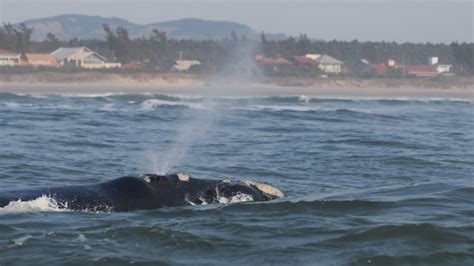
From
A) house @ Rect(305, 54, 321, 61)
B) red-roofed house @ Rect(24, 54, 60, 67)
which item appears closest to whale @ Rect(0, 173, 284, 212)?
red-roofed house @ Rect(24, 54, 60, 67)

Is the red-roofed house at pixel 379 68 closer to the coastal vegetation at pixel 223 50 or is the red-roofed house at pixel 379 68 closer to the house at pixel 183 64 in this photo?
the coastal vegetation at pixel 223 50

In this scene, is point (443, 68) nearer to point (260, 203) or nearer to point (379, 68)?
point (379, 68)

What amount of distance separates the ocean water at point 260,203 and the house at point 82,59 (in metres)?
92.0

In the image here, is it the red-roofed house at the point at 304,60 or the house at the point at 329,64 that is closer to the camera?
the red-roofed house at the point at 304,60

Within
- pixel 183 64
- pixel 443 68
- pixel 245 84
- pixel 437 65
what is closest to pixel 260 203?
pixel 245 84

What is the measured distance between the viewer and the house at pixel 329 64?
137 meters

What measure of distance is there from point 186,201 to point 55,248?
11.0 feet

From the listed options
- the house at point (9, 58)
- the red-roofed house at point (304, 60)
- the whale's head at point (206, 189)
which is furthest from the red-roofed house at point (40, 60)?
the whale's head at point (206, 189)

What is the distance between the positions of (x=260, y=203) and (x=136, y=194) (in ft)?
6.69

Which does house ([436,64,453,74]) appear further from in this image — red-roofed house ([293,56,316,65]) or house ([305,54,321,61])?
red-roofed house ([293,56,316,65])

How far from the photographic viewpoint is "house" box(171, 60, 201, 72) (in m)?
127

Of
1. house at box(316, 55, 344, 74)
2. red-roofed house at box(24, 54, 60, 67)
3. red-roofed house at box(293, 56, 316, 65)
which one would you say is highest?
red-roofed house at box(24, 54, 60, 67)

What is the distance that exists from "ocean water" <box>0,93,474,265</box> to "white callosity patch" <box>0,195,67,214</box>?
2cm

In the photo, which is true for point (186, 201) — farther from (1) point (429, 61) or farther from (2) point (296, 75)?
(1) point (429, 61)
